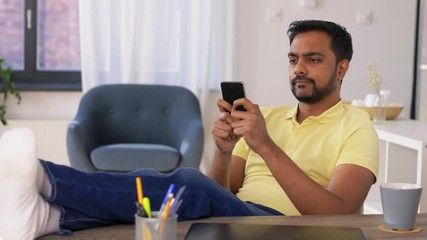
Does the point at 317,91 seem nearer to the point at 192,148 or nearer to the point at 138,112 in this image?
the point at 192,148

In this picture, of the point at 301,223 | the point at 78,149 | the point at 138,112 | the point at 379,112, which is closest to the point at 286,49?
the point at 138,112

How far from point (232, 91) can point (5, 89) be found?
135 inches

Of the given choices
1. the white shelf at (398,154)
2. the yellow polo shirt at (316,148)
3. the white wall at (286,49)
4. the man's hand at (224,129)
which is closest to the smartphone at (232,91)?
the man's hand at (224,129)

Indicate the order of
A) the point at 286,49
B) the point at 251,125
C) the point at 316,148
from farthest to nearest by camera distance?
the point at 286,49 < the point at 316,148 < the point at 251,125

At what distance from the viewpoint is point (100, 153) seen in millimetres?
4398

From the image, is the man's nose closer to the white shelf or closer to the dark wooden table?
the dark wooden table

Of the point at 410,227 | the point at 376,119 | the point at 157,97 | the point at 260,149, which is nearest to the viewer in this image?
the point at 410,227

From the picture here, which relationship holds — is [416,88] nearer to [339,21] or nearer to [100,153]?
[339,21]

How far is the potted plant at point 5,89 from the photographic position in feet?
16.7

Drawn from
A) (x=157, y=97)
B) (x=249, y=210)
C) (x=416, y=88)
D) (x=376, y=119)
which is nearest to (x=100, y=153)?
(x=157, y=97)

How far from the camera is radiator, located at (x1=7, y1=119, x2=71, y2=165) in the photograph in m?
5.10

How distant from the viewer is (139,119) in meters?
4.79

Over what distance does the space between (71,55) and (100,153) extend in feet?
4.08

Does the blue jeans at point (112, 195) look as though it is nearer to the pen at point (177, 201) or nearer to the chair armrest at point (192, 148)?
the pen at point (177, 201)
